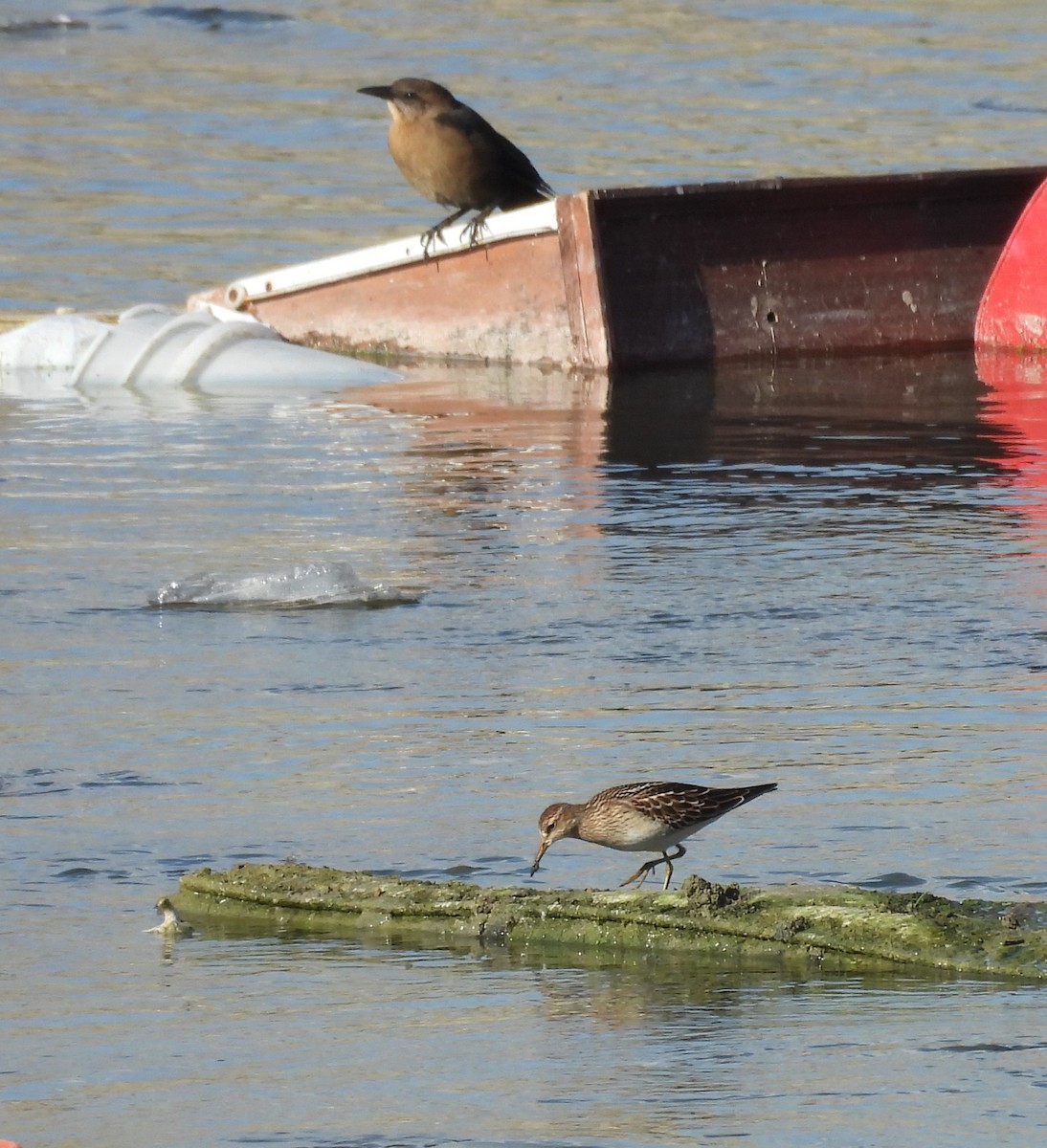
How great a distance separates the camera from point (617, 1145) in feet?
12.1

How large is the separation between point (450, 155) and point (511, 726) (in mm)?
7946

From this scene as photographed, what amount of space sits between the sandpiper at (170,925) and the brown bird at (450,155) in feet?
30.8

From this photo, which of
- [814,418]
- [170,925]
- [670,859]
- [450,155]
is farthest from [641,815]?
[450,155]

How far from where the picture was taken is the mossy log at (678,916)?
4465 mm

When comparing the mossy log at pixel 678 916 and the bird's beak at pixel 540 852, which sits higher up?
the bird's beak at pixel 540 852

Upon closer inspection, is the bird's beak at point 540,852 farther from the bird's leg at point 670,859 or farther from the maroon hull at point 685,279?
the maroon hull at point 685,279

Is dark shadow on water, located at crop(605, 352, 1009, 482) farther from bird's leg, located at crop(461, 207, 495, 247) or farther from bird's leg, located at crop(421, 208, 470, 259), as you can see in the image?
bird's leg, located at crop(421, 208, 470, 259)

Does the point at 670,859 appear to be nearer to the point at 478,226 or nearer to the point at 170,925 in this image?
the point at 170,925

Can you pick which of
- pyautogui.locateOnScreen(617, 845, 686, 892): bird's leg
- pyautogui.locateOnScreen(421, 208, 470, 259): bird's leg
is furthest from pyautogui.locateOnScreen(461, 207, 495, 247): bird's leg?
pyautogui.locateOnScreen(617, 845, 686, 892): bird's leg

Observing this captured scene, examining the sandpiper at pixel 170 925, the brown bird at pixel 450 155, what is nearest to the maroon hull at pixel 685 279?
the brown bird at pixel 450 155

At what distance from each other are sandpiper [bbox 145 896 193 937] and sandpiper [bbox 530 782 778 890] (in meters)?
0.68

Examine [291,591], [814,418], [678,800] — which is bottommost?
[678,800]

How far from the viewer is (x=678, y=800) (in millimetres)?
4934

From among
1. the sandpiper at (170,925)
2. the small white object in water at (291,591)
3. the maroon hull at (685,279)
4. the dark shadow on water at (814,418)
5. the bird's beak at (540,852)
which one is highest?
the maroon hull at (685,279)
